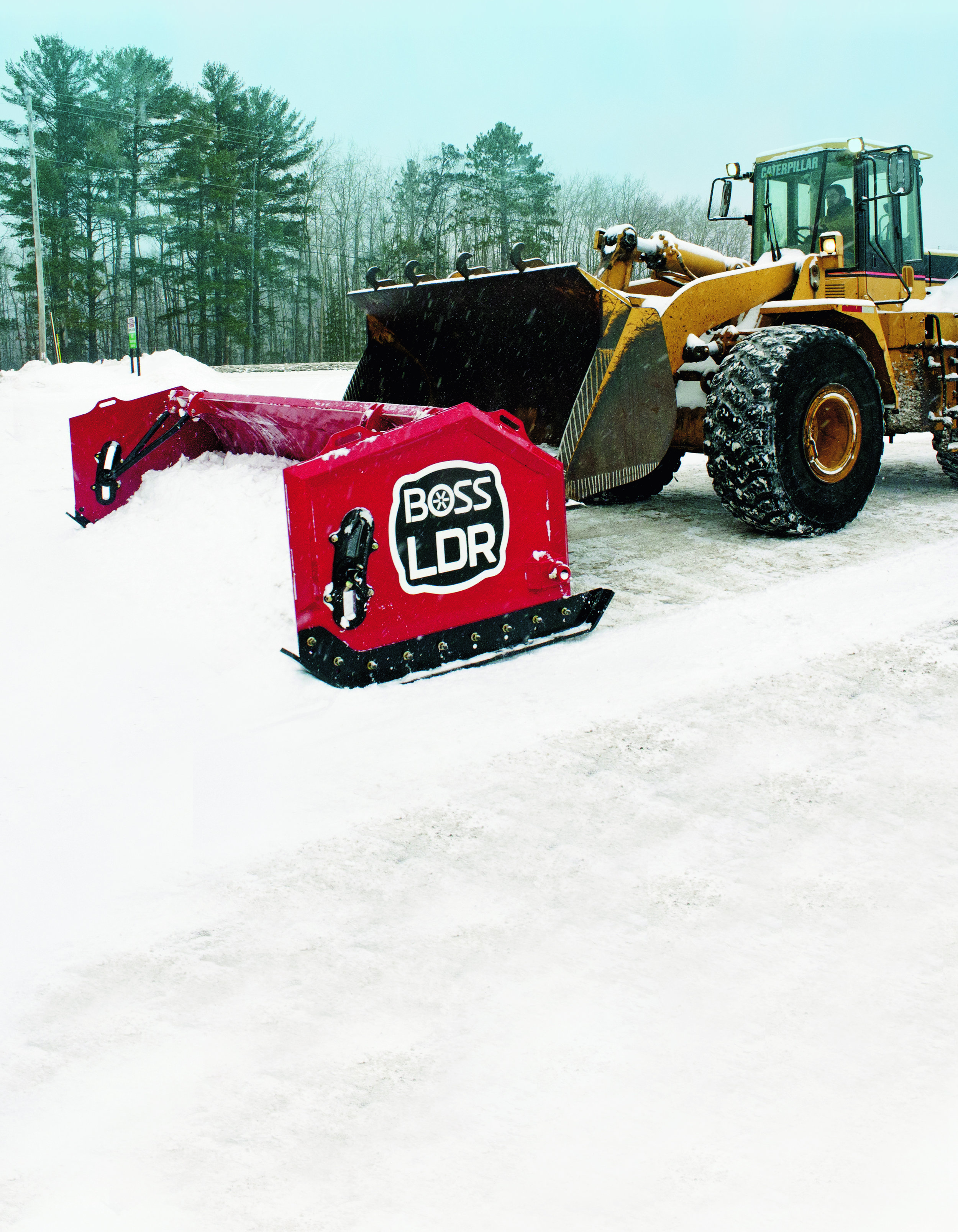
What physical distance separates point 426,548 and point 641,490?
3.80m

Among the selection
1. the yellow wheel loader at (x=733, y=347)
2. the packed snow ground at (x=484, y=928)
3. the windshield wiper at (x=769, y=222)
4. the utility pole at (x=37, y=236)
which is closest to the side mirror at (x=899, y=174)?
the yellow wheel loader at (x=733, y=347)

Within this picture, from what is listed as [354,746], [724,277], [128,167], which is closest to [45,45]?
[128,167]

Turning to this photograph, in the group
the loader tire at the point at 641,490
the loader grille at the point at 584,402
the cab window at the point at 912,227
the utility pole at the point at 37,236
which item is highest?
the utility pole at the point at 37,236

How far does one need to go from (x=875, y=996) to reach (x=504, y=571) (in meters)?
2.21

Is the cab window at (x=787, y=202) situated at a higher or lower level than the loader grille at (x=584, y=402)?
higher

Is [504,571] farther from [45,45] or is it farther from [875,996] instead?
[45,45]

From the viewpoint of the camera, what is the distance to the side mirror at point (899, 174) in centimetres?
602

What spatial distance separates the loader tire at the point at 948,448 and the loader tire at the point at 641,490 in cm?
169

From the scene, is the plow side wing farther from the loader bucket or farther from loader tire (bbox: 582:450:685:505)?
loader tire (bbox: 582:450:685:505)

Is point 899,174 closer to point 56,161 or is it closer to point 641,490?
point 641,490

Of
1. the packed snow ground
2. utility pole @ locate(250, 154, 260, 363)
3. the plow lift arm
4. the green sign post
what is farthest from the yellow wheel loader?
utility pole @ locate(250, 154, 260, 363)

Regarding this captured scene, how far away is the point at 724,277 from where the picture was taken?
576 centimetres

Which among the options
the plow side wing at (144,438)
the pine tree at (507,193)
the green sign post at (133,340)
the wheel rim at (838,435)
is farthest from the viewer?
the pine tree at (507,193)

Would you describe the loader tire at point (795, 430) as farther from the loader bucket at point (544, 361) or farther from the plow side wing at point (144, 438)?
the plow side wing at point (144, 438)
